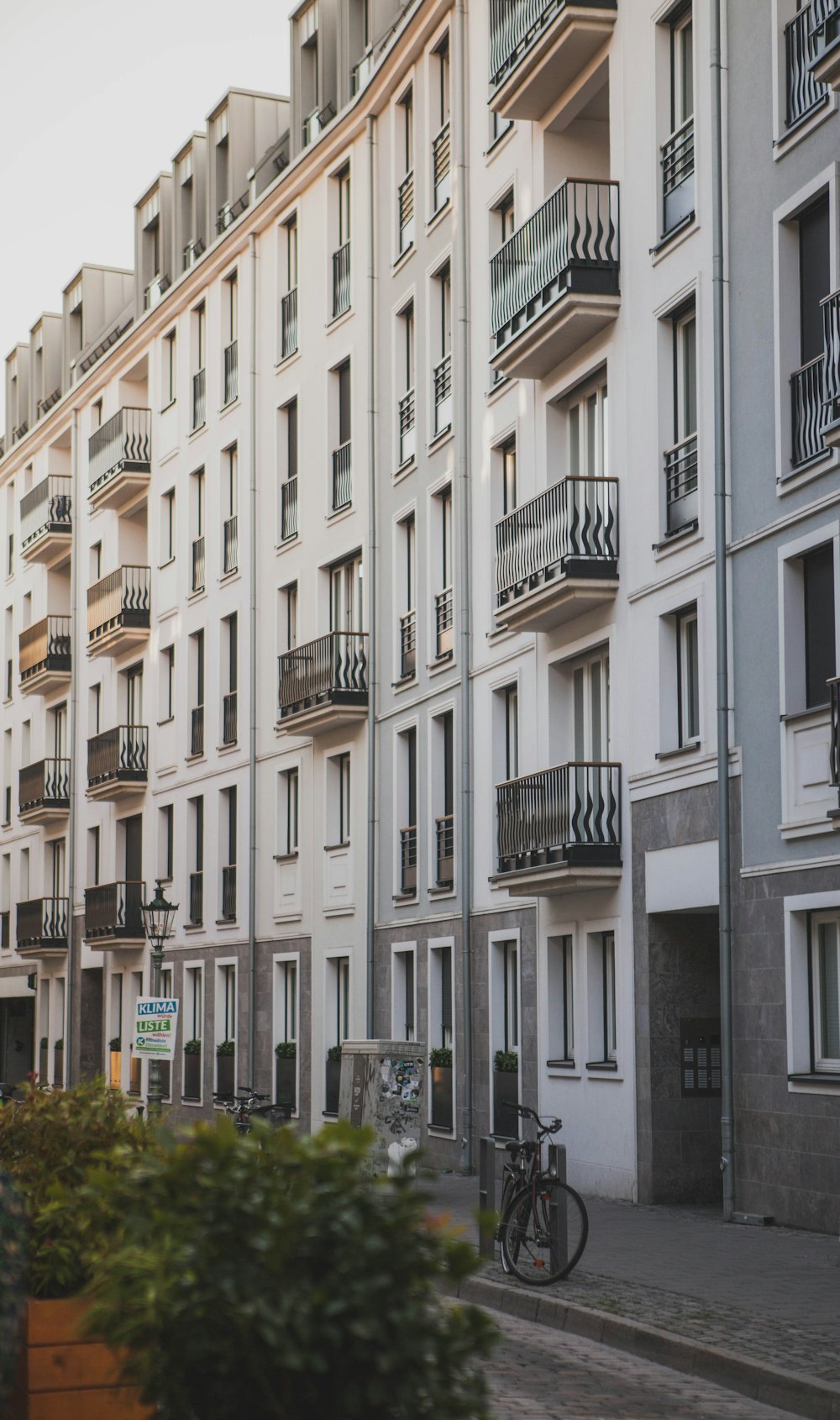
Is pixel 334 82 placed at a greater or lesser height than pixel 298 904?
greater

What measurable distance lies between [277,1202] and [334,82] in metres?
32.6

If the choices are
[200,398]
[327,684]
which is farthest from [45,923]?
[327,684]

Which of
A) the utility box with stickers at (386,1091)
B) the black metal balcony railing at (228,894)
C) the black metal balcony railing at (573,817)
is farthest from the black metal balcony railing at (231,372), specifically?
the utility box with stickers at (386,1091)

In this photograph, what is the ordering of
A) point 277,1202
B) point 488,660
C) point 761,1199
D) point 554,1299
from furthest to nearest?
point 488,660 < point 761,1199 < point 554,1299 < point 277,1202

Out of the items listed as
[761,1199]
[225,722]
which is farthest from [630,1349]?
[225,722]

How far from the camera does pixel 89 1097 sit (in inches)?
356

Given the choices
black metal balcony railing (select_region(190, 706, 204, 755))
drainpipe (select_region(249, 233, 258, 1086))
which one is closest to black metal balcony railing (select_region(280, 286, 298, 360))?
drainpipe (select_region(249, 233, 258, 1086))

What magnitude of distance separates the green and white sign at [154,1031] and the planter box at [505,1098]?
434 cm

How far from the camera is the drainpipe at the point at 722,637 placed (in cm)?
1903

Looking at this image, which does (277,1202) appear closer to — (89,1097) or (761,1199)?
(89,1097)

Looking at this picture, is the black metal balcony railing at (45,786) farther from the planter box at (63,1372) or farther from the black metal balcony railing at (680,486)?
the planter box at (63,1372)

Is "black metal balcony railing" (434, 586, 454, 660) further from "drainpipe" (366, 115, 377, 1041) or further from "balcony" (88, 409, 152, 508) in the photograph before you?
"balcony" (88, 409, 152, 508)

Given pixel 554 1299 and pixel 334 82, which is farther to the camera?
pixel 334 82

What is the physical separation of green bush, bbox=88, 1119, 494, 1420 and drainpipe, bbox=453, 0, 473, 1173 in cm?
2162
